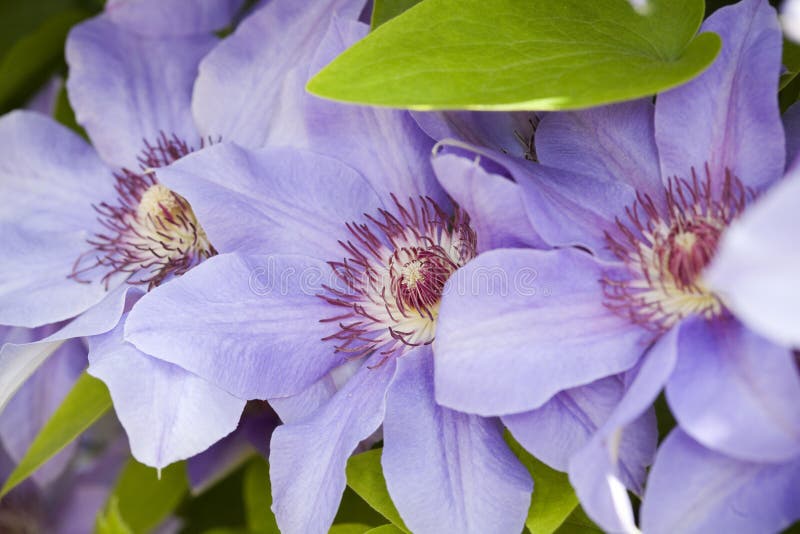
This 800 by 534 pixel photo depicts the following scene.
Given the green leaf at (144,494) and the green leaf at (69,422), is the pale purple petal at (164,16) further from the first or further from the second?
the green leaf at (144,494)

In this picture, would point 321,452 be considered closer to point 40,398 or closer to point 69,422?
point 69,422

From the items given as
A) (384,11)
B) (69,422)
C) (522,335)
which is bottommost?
(69,422)

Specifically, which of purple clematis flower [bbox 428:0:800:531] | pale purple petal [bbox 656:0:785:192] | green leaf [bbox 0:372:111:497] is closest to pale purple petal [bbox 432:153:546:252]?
purple clematis flower [bbox 428:0:800:531]

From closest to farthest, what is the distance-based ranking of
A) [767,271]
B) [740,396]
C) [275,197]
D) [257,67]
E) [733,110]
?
1. [767,271]
2. [740,396]
3. [733,110]
4. [275,197]
5. [257,67]

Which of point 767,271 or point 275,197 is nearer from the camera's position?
point 767,271

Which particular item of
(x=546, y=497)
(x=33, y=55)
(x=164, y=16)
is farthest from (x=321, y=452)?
(x=33, y=55)

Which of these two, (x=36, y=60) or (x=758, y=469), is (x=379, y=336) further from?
(x=36, y=60)
